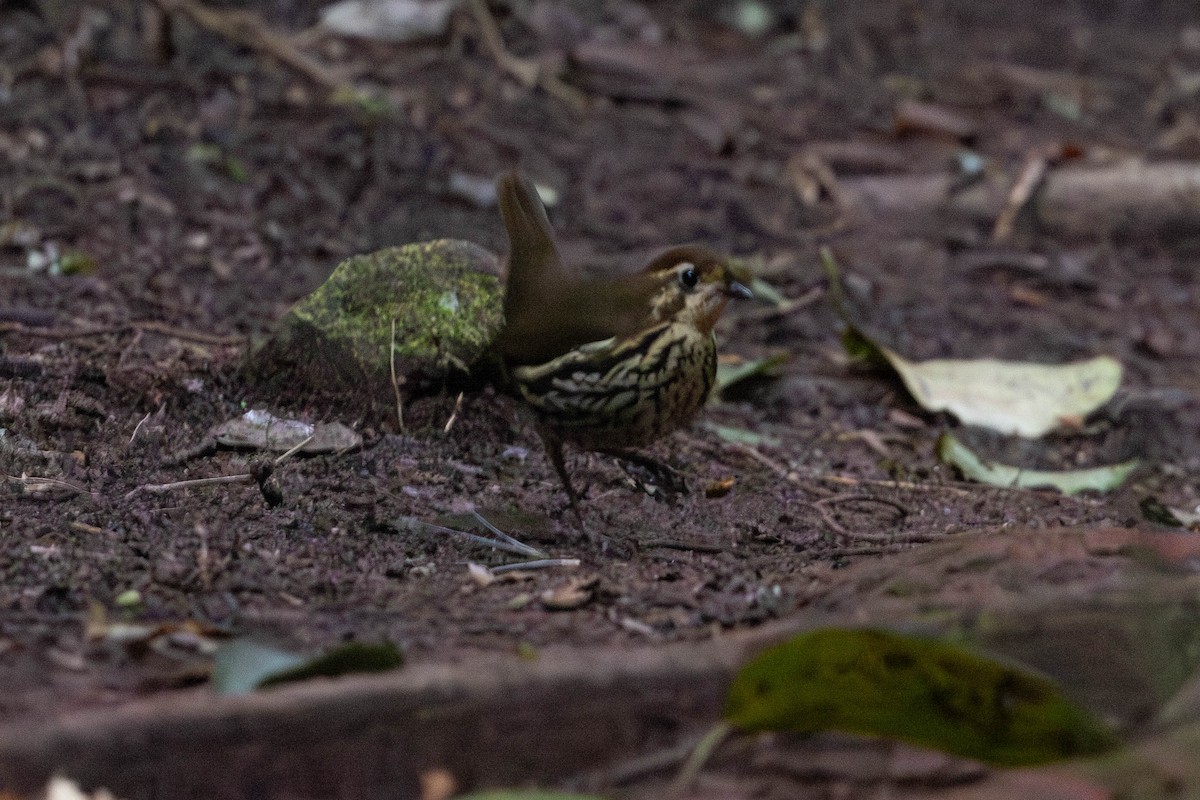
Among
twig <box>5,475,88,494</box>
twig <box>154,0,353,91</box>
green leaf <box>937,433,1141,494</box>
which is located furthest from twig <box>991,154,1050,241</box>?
twig <box>5,475,88,494</box>

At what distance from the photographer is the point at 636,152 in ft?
22.4

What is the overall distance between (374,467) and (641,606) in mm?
990

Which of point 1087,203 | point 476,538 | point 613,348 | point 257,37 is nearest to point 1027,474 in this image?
point 613,348

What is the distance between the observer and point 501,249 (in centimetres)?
566

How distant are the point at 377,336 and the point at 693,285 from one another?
956 millimetres

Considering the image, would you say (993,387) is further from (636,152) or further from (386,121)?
(386,121)

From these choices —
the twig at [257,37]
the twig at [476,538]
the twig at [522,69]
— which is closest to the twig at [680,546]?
the twig at [476,538]

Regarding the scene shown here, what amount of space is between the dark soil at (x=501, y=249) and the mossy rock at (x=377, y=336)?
9 cm

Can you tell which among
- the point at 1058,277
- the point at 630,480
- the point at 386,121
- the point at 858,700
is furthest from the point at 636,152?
the point at 858,700

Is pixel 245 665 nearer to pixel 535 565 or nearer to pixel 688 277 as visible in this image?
pixel 535 565

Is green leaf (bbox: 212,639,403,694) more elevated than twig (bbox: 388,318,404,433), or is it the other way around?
green leaf (bbox: 212,639,403,694)

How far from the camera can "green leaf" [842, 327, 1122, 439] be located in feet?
15.6

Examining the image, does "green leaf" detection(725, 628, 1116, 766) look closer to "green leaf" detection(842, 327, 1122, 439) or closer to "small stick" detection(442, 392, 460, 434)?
"small stick" detection(442, 392, 460, 434)

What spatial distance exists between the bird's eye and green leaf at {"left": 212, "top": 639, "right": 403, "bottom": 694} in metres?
1.60
